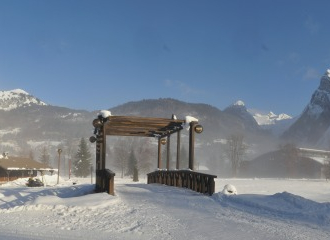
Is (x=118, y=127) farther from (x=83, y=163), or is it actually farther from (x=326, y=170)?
(x=326, y=170)

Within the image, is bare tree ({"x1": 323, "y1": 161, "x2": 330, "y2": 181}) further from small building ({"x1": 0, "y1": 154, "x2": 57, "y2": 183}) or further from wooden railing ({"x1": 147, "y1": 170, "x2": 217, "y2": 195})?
wooden railing ({"x1": 147, "y1": 170, "x2": 217, "y2": 195})

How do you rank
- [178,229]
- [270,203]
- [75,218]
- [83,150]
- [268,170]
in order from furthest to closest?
[268,170]
[83,150]
[270,203]
[75,218]
[178,229]

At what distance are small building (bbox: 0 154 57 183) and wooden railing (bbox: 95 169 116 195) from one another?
120ft

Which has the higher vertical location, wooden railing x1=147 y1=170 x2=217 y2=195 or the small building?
wooden railing x1=147 y1=170 x2=217 y2=195

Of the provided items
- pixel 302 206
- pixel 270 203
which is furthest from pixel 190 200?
pixel 302 206

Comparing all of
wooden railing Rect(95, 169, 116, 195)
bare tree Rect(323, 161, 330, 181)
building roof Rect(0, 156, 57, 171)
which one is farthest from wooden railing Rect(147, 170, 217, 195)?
bare tree Rect(323, 161, 330, 181)

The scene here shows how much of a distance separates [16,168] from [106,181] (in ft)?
126

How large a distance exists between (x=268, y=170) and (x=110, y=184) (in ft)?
284

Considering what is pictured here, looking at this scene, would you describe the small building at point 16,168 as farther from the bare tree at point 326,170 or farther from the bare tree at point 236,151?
the bare tree at point 326,170

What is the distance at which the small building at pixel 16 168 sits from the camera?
149 feet

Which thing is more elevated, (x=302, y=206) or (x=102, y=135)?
(x=102, y=135)

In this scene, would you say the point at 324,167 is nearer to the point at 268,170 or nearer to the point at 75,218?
the point at 268,170

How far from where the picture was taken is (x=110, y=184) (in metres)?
11.1

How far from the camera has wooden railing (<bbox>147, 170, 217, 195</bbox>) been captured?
40.7ft
